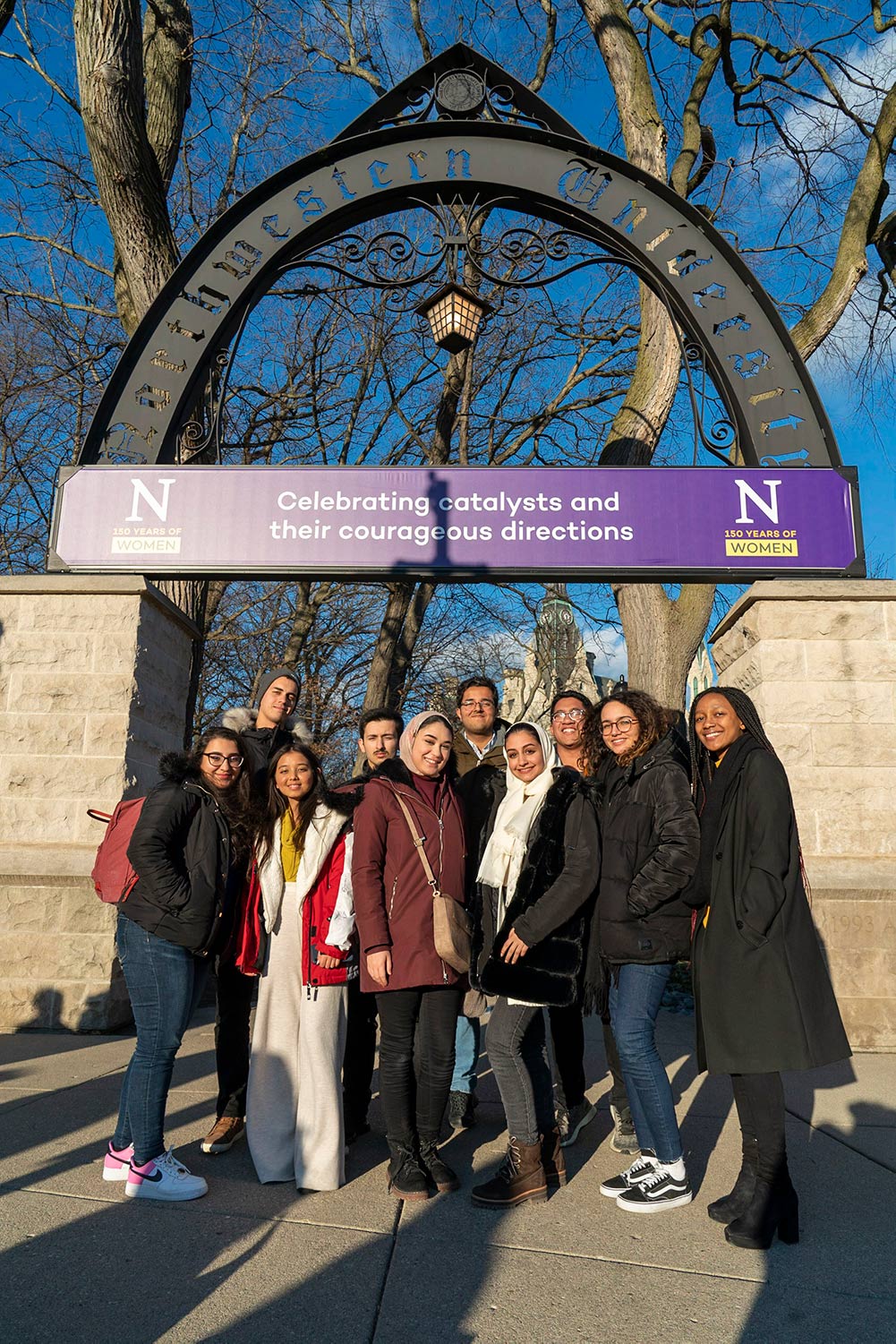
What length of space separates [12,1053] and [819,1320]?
436cm

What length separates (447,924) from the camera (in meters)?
3.54

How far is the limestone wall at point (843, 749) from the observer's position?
5828mm

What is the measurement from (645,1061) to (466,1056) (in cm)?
130

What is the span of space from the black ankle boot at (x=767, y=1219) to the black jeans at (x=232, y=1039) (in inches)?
80.6

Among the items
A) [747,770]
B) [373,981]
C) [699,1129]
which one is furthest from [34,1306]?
[699,1129]

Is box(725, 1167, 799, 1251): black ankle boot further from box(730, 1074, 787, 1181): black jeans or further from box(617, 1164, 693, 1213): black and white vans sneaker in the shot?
box(617, 1164, 693, 1213): black and white vans sneaker

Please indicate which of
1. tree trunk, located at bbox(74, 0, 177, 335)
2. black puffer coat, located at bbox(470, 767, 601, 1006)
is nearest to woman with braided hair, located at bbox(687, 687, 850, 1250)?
black puffer coat, located at bbox(470, 767, 601, 1006)

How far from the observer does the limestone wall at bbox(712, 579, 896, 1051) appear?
19.1ft

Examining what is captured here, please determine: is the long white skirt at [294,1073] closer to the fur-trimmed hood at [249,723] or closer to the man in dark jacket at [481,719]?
the man in dark jacket at [481,719]

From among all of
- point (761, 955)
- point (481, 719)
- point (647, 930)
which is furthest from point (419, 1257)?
point (481, 719)

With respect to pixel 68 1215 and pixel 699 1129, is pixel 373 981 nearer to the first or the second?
pixel 68 1215

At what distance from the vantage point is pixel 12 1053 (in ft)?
17.3

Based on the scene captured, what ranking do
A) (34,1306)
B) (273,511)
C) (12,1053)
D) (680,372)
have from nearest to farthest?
(34,1306), (12,1053), (273,511), (680,372)

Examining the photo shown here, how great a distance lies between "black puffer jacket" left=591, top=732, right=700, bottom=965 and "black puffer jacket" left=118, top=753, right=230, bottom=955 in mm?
1440
